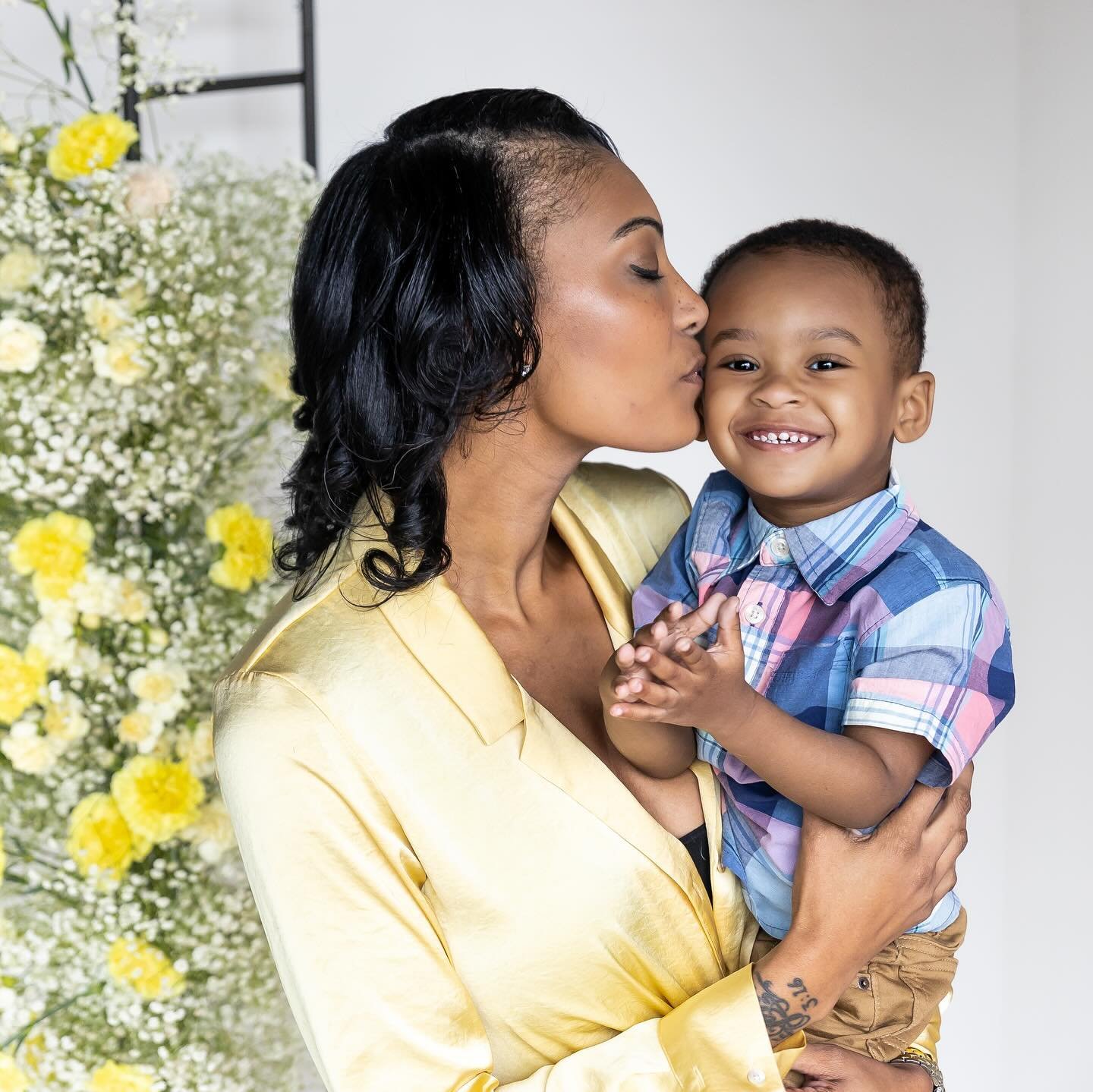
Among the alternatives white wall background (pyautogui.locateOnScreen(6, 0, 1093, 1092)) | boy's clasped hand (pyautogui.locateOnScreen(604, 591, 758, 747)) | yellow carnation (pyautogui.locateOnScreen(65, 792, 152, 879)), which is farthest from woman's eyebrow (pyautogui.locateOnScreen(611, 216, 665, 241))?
white wall background (pyautogui.locateOnScreen(6, 0, 1093, 1092))

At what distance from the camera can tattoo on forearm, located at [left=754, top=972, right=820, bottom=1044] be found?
1361mm

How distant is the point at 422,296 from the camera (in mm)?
1418

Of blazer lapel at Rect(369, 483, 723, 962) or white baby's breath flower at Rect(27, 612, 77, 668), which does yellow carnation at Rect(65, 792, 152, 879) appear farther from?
blazer lapel at Rect(369, 483, 723, 962)

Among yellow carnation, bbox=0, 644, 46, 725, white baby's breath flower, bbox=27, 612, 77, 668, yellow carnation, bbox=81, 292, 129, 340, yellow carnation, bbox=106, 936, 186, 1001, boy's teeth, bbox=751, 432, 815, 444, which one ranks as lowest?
yellow carnation, bbox=106, 936, 186, 1001

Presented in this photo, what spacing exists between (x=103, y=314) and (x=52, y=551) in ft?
1.13

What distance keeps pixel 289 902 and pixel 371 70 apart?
1692mm

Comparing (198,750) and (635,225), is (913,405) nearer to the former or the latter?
(635,225)

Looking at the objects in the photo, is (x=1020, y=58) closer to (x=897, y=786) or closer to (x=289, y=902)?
(x=897, y=786)

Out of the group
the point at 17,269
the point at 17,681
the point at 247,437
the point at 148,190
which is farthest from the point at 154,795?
the point at 148,190

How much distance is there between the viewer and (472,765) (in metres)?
1.37

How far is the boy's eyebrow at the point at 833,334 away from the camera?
1.46 meters

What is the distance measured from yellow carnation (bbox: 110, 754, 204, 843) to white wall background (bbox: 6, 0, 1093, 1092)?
1270 millimetres

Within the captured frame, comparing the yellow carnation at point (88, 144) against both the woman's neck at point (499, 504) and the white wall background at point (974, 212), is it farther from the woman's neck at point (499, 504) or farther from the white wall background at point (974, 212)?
the white wall background at point (974, 212)

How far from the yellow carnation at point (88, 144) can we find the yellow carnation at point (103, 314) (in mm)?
174
